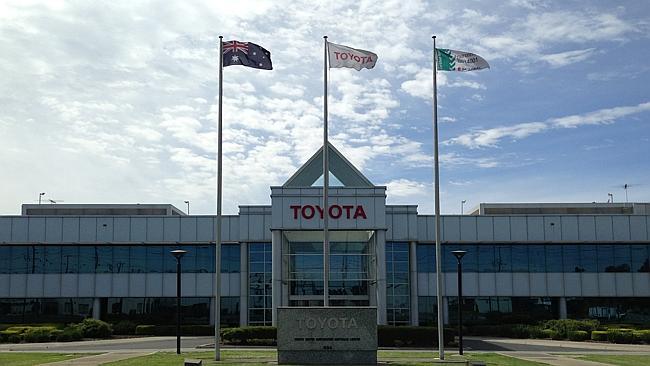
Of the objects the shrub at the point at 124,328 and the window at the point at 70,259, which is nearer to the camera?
the shrub at the point at 124,328

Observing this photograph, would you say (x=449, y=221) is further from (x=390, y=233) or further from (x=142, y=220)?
(x=142, y=220)

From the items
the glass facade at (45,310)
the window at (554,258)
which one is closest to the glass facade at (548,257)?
the window at (554,258)

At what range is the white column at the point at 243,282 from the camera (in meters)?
50.5

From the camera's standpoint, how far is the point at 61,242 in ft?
169

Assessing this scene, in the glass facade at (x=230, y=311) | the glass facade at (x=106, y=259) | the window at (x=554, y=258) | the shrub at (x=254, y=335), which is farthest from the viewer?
the glass facade at (x=106, y=259)

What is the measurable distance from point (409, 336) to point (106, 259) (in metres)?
25.3

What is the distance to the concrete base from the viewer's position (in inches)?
995

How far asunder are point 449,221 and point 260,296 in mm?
14316

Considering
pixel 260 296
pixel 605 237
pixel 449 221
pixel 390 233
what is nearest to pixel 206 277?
pixel 260 296

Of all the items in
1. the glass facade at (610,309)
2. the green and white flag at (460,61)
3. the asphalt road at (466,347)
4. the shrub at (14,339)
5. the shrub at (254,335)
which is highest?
the green and white flag at (460,61)

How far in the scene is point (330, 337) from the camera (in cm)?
2539

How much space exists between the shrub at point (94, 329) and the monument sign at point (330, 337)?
21.8m

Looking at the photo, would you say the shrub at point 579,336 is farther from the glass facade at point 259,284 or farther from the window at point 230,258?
the window at point 230,258

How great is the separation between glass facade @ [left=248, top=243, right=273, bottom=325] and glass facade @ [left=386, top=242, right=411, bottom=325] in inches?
324
